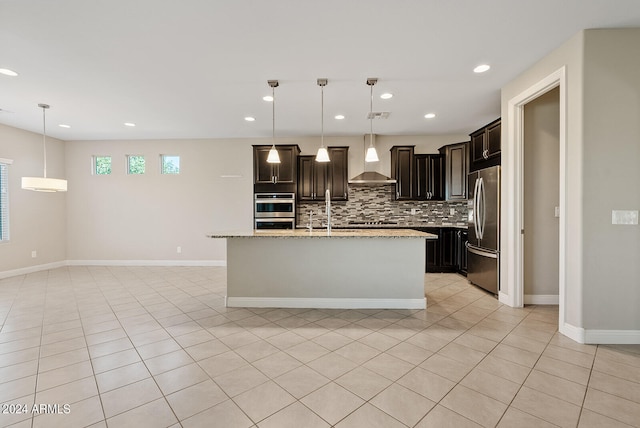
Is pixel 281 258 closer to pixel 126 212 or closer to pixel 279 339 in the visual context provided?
pixel 279 339

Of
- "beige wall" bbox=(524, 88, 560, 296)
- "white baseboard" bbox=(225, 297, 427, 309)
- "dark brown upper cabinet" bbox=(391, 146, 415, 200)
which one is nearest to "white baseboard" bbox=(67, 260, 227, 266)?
"white baseboard" bbox=(225, 297, 427, 309)

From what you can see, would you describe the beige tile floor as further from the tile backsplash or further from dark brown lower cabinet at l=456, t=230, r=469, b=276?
the tile backsplash

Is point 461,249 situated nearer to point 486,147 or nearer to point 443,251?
point 443,251

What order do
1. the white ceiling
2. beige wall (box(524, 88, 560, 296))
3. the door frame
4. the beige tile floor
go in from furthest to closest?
beige wall (box(524, 88, 560, 296)) → the door frame → the white ceiling → the beige tile floor

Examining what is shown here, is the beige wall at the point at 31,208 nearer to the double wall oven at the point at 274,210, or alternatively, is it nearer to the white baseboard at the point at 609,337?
the double wall oven at the point at 274,210

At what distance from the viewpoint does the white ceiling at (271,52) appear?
7.11ft

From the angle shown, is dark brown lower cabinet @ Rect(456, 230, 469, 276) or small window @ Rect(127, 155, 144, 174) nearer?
dark brown lower cabinet @ Rect(456, 230, 469, 276)

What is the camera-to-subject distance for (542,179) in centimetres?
344

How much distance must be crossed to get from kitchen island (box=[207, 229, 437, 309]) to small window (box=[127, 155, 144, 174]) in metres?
4.26

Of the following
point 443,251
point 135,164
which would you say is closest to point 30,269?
point 135,164

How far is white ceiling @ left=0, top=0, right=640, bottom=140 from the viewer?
7.11 ft

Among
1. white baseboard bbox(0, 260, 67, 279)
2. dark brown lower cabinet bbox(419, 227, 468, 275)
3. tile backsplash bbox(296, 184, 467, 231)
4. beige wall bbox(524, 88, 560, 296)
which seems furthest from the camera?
tile backsplash bbox(296, 184, 467, 231)

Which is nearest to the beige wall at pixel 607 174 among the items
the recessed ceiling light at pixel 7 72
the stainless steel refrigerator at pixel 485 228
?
the stainless steel refrigerator at pixel 485 228

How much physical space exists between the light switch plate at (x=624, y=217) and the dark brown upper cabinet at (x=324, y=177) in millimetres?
3878
